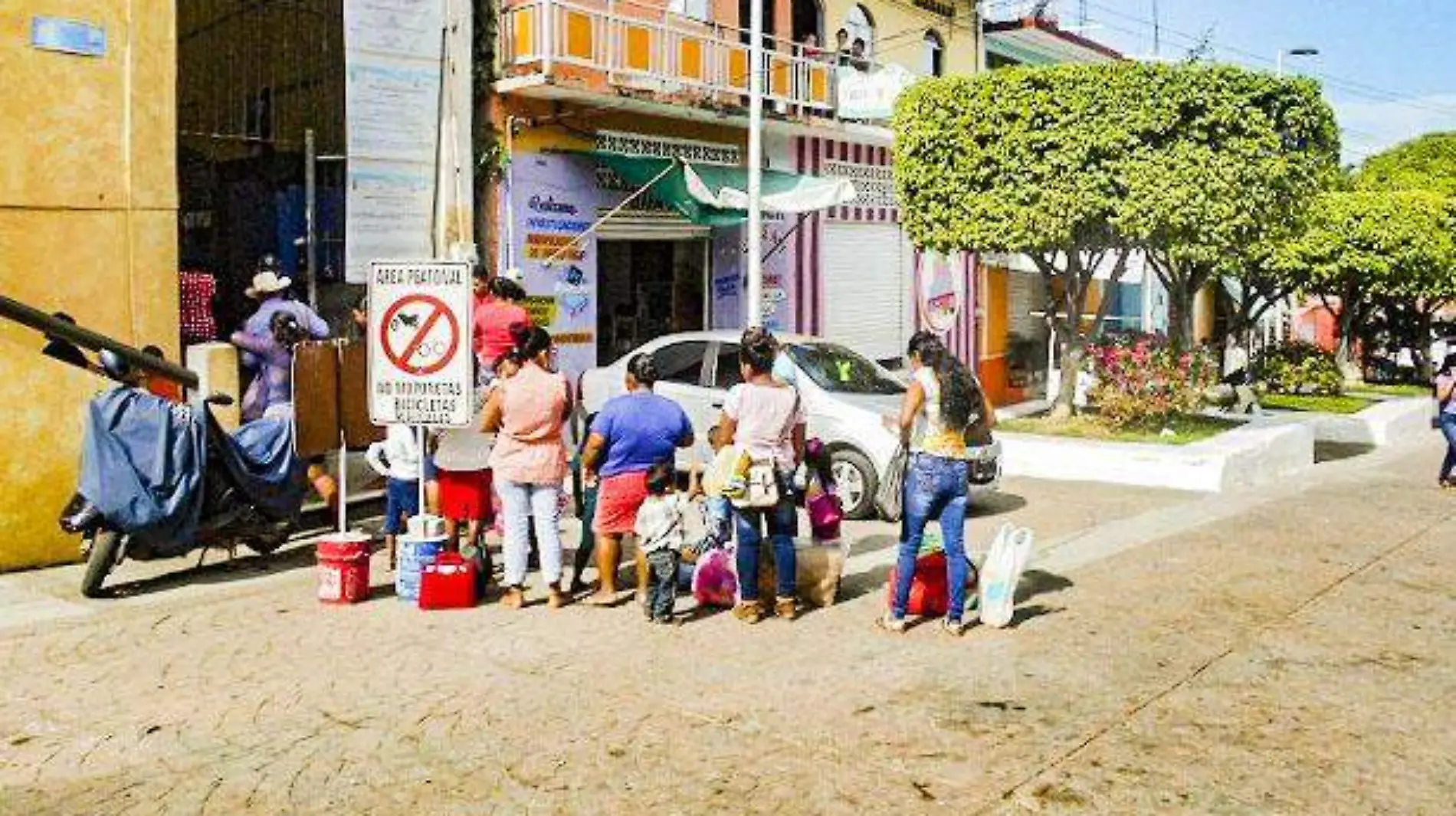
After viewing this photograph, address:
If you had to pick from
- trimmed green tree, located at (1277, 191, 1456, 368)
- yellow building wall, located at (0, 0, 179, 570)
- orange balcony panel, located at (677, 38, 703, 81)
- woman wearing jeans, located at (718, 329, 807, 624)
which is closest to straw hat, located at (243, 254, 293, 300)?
yellow building wall, located at (0, 0, 179, 570)

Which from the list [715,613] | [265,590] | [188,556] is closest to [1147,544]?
[715,613]

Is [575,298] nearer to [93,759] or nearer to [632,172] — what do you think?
[632,172]

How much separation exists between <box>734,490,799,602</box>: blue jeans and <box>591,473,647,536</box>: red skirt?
62 cm

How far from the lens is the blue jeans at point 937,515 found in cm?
761

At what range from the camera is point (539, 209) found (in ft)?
49.7

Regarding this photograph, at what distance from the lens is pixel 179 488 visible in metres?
8.70

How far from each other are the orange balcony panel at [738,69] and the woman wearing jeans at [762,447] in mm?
9824

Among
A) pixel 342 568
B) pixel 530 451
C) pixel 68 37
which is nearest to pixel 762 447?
pixel 530 451

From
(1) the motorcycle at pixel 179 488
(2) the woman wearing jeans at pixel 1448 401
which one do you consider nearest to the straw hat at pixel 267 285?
(1) the motorcycle at pixel 179 488

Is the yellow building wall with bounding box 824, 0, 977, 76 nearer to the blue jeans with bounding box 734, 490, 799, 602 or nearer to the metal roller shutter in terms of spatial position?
the metal roller shutter

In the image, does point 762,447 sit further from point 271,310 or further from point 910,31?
point 910,31

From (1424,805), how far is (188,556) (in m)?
8.13

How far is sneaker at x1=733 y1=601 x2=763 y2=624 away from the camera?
805cm

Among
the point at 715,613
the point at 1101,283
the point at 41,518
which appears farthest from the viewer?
the point at 1101,283
